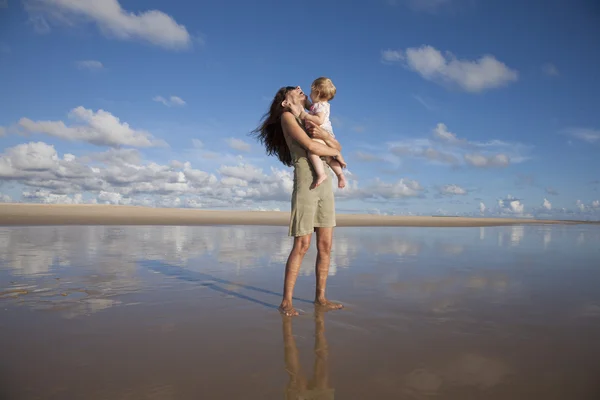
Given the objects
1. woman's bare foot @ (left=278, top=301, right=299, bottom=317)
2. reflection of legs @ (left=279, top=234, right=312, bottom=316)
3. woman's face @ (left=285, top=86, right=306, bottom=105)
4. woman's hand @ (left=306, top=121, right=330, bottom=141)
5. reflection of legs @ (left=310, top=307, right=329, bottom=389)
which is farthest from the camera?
woman's face @ (left=285, top=86, right=306, bottom=105)

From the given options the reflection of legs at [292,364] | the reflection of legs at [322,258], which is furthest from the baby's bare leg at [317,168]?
the reflection of legs at [292,364]

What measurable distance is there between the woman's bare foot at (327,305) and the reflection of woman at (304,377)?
0.76 metres

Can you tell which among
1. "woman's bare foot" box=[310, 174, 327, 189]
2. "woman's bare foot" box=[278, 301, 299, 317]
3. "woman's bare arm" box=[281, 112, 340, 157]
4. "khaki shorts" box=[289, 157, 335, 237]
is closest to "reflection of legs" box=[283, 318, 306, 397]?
"woman's bare foot" box=[278, 301, 299, 317]

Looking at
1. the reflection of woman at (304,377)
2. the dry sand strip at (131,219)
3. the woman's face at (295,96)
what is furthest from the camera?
the dry sand strip at (131,219)

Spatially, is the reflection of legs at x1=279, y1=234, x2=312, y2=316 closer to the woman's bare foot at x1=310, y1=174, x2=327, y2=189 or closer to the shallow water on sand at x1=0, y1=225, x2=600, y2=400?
the shallow water on sand at x1=0, y1=225, x2=600, y2=400

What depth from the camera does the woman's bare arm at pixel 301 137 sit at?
12.9 ft

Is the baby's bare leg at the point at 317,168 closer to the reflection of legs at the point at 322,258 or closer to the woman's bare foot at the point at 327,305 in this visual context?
the reflection of legs at the point at 322,258

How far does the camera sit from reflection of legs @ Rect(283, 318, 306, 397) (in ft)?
7.02

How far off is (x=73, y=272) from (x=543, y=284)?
22.9 feet

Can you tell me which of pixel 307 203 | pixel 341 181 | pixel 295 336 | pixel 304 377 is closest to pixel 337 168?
pixel 341 181

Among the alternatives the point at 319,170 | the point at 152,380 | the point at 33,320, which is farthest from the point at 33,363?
the point at 319,170

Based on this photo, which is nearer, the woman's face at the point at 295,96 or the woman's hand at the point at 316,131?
the woman's hand at the point at 316,131

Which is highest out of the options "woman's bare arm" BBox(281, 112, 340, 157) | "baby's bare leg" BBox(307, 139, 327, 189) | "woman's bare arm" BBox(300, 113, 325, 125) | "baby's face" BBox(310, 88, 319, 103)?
"baby's face" BBox(310, 88, 319, 103)

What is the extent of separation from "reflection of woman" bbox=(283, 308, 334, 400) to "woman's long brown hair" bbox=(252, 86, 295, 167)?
2.19 m
